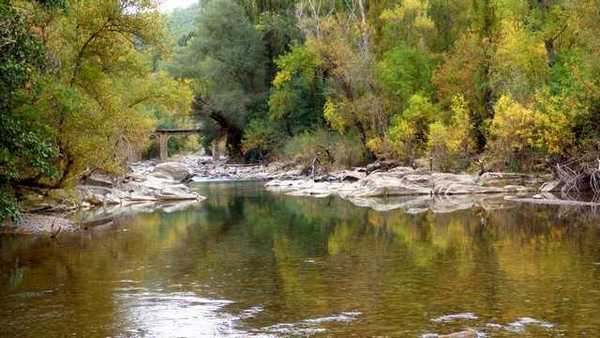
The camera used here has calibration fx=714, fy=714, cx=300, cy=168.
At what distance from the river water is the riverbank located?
4441 mm

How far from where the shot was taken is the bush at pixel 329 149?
188 ft

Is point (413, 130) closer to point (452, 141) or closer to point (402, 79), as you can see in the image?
point (452, 141)

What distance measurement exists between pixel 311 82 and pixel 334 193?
2437 centimetres

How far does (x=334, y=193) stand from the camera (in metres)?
44.8

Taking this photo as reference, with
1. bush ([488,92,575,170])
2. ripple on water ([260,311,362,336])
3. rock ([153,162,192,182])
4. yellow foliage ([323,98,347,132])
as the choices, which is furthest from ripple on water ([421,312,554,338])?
rock ([153,162,192,182])

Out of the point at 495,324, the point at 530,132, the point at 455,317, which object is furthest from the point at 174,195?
the point at 495,324

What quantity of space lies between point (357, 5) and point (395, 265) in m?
46.9

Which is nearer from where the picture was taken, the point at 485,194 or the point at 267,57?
the point at 485,194

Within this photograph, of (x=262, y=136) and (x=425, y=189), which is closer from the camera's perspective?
(x=425, y=189)

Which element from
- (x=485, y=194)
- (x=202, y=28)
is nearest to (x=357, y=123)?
(x=485, y=194)

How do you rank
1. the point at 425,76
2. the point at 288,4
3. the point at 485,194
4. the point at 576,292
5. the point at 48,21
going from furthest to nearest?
the point at 288,4, the point at 425,76, the point at 485,194, the point at 48,21, the point at 576,292

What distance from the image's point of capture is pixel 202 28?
249 ft

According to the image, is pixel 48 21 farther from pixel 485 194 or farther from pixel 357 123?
pixel 357 123

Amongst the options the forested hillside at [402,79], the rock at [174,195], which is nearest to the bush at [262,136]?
the forested hillside at [402,79]
